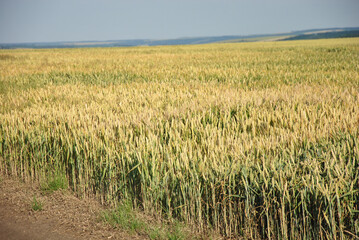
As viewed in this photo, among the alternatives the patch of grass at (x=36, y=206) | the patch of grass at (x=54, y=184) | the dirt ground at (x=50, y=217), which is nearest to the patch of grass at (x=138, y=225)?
the dirt ground at (x=50, y=217)

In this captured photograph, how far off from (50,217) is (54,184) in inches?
22.0

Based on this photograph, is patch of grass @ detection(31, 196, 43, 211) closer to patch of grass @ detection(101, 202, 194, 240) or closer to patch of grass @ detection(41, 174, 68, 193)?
patch of grass @ detection(41, 174, 68, 193)

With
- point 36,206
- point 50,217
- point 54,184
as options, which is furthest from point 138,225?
point 54,184

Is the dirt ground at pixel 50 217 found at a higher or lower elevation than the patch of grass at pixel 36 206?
lower

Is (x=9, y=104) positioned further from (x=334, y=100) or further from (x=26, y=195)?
(x=334, y=100)

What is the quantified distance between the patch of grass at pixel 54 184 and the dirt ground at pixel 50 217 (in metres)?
0.06

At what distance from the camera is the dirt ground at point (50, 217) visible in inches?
106

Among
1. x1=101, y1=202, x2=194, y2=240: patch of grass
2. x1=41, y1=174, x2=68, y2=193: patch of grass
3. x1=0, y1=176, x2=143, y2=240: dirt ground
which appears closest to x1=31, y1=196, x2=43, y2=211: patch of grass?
x1=0, y1=176, x2=143, y2=240: dirt ground

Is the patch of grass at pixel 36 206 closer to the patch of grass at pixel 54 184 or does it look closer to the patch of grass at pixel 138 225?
the patch of grass at pixel 54 184

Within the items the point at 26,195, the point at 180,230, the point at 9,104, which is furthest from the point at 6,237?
the point at 9,104

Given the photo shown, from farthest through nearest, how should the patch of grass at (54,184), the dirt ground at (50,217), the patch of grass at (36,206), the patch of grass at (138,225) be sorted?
the patch of grass at (54,184) → the patch of grass at (36,206) → the dirt ground at (50,217) → the patch of grass at (138,225)

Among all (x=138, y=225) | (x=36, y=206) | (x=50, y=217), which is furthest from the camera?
(x=36, y=206)

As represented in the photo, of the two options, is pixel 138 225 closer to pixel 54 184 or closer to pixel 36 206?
pixel 36 206

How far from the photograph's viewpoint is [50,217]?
3.04 meters
